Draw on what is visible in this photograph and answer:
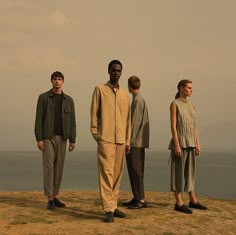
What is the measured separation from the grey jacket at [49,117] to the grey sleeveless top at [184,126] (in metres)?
1.98

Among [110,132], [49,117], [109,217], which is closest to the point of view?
[109,217]

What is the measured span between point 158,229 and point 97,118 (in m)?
1.94

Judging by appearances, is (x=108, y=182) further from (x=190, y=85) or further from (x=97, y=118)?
(x=190, y=85)

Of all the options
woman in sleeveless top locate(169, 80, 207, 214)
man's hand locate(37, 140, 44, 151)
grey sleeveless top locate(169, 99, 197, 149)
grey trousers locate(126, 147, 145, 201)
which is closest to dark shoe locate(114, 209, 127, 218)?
grey trousers locate(126, 147, 145, 201)

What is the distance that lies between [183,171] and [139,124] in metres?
1.20

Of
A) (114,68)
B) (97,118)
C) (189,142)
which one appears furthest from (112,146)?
(189,142)

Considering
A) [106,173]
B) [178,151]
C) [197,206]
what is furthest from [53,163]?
[197,206]

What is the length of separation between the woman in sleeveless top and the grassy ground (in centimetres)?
47

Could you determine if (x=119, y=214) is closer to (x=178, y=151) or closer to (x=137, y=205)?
(x=137, y=205)

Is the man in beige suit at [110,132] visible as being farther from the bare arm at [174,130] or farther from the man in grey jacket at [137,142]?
the bare arm at [174,130]

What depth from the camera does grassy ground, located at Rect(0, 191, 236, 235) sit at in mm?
5004

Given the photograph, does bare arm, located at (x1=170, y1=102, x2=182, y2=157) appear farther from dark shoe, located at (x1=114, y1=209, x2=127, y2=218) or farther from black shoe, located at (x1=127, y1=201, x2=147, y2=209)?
dark shoe, located at (x1=114, y1=209, x2=127, y2=218)

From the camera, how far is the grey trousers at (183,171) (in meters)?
6.52

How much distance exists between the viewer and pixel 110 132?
5.55 meters
